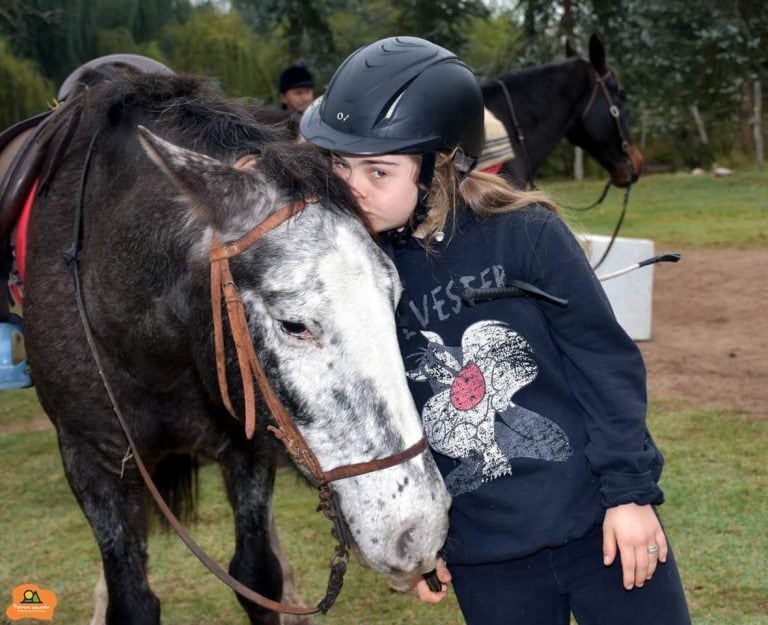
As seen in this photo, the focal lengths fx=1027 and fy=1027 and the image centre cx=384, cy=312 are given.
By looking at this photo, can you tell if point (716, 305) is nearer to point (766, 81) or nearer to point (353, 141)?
point (353, 141)

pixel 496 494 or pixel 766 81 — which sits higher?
pixel 496 494

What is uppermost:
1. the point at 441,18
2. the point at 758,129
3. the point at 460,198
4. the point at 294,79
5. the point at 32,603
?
the point at 460,198

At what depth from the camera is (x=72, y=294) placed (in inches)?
113

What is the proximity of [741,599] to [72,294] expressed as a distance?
262cm

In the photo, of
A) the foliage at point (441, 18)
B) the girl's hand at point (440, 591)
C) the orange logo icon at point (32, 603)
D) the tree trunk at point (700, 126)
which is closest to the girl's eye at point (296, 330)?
the girl's hand at point (440, 591)

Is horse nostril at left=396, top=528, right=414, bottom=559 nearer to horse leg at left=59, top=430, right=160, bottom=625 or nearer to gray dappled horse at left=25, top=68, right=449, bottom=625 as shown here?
gray dappled horse at left=25, top=68, right=449, bottom=625

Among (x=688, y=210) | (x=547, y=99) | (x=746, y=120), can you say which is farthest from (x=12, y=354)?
(x=746, y=120)

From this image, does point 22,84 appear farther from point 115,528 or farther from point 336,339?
point 336,339

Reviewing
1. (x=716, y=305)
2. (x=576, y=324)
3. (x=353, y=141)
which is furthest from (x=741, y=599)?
(x=716, y=305)

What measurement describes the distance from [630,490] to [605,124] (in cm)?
668

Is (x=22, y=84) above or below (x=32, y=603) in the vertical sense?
above

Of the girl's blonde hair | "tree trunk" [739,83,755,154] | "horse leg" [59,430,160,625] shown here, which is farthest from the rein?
"tree trunk" [739,83,755,154]

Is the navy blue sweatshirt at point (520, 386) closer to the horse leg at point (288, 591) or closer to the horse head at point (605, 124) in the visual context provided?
the horse leg at point (288, 591)

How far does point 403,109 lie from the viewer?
2201 mm
